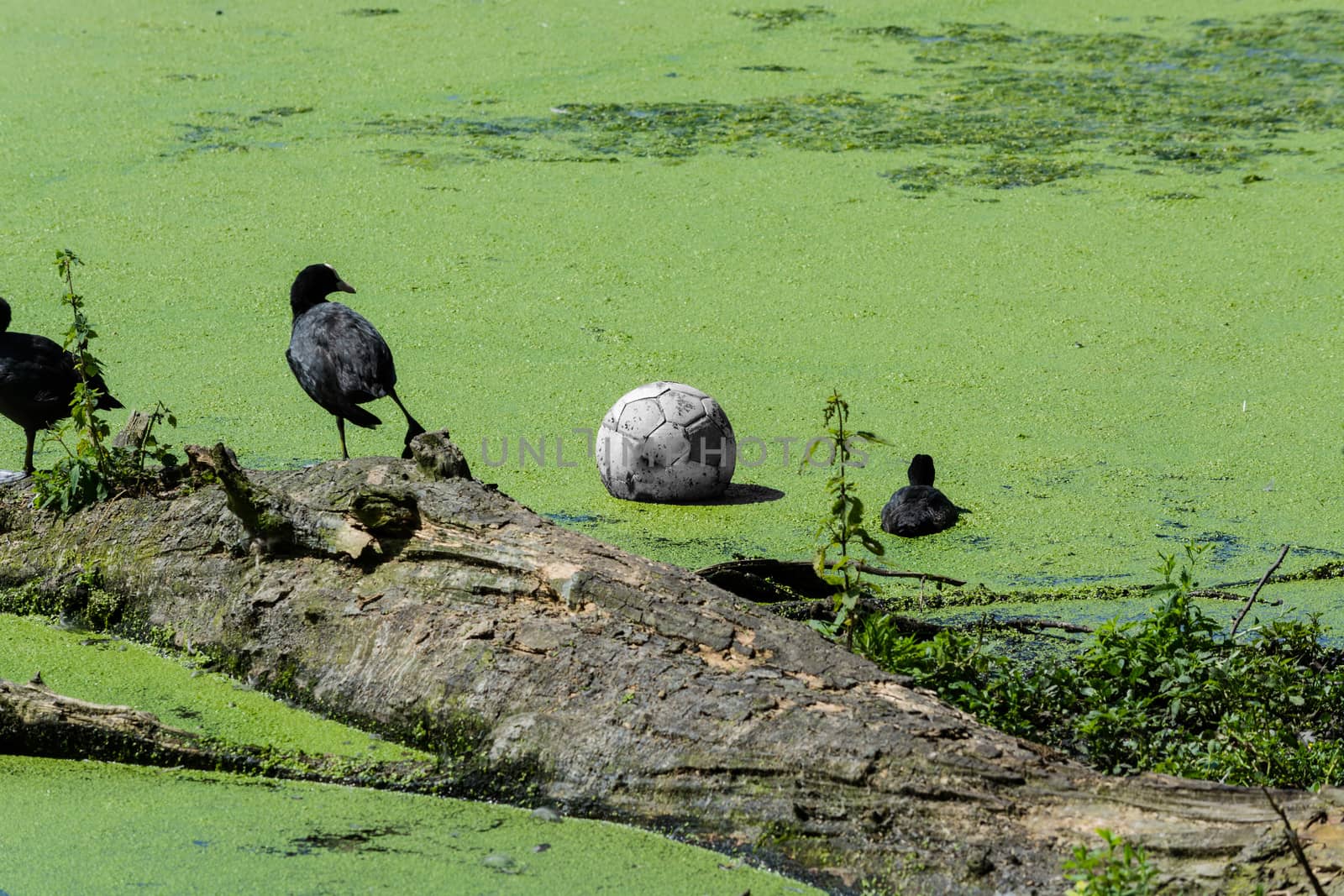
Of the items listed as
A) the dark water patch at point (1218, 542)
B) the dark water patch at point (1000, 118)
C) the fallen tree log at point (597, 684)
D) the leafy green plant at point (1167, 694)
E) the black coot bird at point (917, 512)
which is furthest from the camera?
the dark water patch at point (1000, 118)

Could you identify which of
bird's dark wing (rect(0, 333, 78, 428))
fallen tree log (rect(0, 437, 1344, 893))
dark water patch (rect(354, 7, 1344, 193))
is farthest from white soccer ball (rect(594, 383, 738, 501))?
dark water patch (rect(354, 7, 1344, 193))

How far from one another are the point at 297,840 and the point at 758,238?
13.7 ft

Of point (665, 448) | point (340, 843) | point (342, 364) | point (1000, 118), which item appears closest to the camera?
point (340, 843)

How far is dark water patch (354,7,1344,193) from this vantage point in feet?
23.2

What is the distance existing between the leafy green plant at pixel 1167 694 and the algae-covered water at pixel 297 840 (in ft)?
2.35

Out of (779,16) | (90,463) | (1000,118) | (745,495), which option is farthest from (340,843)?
(779,16)

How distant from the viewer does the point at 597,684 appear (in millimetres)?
2520

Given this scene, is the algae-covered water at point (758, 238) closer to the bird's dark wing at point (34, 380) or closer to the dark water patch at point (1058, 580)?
the dark water patch at point (1058, 580)

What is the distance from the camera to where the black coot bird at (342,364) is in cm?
424

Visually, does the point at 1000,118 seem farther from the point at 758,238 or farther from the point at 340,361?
the point at 340,361

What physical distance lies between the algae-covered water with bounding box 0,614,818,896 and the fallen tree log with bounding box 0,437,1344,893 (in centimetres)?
7

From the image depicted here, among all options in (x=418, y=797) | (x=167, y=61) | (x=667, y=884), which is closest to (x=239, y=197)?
(x=167, y=61)

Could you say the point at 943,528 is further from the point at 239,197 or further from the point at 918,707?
the point at 239,197

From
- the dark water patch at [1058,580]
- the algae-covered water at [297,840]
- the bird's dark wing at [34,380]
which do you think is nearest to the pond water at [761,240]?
the dark water patch at [1058,580]
